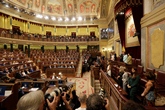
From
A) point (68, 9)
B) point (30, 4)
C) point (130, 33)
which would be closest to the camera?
point (130, 33)

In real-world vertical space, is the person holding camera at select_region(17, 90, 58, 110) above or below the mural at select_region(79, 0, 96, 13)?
below

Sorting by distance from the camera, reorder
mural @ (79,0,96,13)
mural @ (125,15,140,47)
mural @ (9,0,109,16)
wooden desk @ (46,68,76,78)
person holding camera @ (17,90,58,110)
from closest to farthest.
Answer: person holding camera @ (17,90,58,110)
mural @ (125,15,140,47)
wooden desk @ (46,68,76,78)
mural @ (9,0,109,16)
mural @ (79,0,96,13)

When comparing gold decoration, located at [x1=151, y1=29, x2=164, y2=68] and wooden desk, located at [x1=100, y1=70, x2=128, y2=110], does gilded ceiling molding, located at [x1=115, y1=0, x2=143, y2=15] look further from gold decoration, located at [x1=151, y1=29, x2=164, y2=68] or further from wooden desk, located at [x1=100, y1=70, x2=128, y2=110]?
wooden desk, located at [x1=100, y1=70, x2=128, y2=110]

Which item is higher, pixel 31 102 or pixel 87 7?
pixel 87 7

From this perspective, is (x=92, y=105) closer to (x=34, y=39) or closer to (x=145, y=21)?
(x=145, y=21)

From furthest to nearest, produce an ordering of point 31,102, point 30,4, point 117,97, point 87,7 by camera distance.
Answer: point 87,7 < point 30,4 < point 117,97 < point 31,102

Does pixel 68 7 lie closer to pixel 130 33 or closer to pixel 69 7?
pixel 69 7

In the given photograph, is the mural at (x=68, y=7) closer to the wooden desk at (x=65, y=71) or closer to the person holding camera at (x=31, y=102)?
the wooden desk at (x=65, y=71)

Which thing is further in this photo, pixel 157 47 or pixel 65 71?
pixel 65 71

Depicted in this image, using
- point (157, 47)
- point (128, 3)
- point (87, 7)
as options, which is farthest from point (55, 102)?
point (87, 7)

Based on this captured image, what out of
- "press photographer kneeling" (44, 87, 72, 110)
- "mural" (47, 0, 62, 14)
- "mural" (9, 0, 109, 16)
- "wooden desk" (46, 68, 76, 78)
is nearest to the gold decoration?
"press photographer kneeling" (44, 87, 72, 110)

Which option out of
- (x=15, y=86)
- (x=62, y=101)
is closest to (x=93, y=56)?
(x=15, y=86)

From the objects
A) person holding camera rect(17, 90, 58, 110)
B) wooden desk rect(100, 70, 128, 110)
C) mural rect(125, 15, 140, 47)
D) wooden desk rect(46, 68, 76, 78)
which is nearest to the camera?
person holding camera rect(17, 90, 58, 110)

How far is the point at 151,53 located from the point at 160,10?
1.38m
